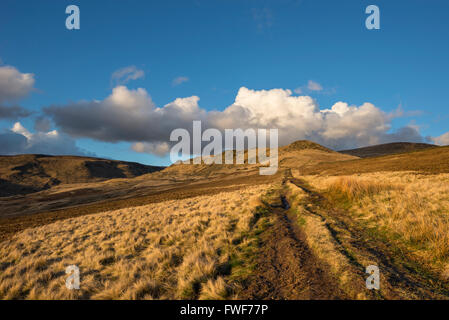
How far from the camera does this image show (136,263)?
753 cm

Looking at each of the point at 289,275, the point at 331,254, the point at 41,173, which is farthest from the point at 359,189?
the point at 41,173

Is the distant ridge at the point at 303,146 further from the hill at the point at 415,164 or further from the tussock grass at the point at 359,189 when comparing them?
the tussock grass at the point at 359,189

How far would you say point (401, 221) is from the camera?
909 cm

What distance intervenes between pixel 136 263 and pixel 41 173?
20659 centimetres

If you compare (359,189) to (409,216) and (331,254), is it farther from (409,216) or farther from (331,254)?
(331,254)

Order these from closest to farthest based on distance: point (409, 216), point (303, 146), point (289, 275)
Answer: point (289, 275) → point (409, 216) → point (303, 146)

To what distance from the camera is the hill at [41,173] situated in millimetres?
137500

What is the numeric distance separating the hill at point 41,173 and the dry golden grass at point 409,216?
173 meters

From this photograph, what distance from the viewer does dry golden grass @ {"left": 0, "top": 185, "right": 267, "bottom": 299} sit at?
18.9 feet

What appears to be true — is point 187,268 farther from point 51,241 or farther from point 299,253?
point 51,241

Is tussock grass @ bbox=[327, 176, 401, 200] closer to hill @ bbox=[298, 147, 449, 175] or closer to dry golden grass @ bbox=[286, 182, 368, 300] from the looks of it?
dry golden grass @ bbox=[286, 182, 368, 300]

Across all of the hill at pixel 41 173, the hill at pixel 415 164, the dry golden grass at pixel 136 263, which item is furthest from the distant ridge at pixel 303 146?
the dry golden grass at pixel 136 263

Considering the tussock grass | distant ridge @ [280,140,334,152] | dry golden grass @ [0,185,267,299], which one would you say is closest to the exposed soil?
dry golden grass @ [0,185,267,299]
